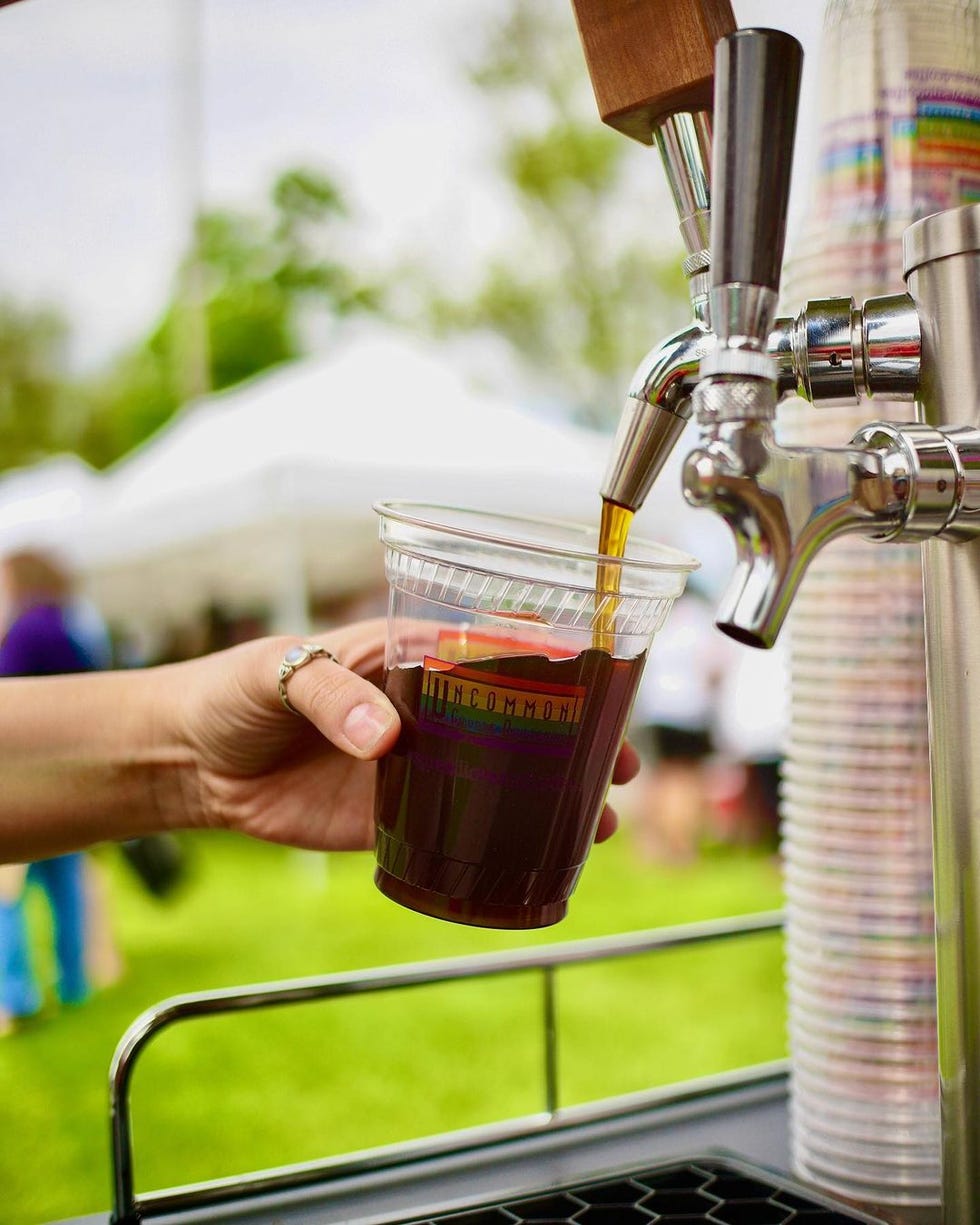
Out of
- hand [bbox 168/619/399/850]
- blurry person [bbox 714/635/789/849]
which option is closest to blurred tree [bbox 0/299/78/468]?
blurry person [bbox 714/635/789/849]

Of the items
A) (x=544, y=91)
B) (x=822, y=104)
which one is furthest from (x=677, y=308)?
(x=822, y=104)

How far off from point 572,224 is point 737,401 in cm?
985

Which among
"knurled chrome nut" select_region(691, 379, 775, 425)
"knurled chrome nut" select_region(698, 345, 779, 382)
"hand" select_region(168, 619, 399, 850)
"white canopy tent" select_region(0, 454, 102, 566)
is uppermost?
"white canopy tent" select_region(0, 454, 102, 566)

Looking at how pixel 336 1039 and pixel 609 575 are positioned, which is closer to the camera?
pixel 609 575

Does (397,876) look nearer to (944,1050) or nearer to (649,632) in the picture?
(649,632)

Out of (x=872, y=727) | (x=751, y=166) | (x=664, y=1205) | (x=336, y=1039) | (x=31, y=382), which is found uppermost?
(x=31, y=382)

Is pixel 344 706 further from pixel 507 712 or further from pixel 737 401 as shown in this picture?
pixel 737 401

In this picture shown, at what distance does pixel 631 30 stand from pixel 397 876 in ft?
1.46

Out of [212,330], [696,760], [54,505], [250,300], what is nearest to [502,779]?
[54,505]

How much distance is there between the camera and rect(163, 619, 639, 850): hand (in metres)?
0.82

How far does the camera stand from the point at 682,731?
593cm

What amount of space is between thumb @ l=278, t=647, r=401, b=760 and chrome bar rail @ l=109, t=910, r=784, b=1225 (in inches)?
6.8

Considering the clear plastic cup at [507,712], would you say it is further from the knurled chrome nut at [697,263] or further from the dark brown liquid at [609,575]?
the knurled chrome nut at [697,263]

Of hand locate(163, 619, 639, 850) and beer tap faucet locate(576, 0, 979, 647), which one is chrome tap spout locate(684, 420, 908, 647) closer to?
beer tap faucet locate(576, 0, 979, 647)
